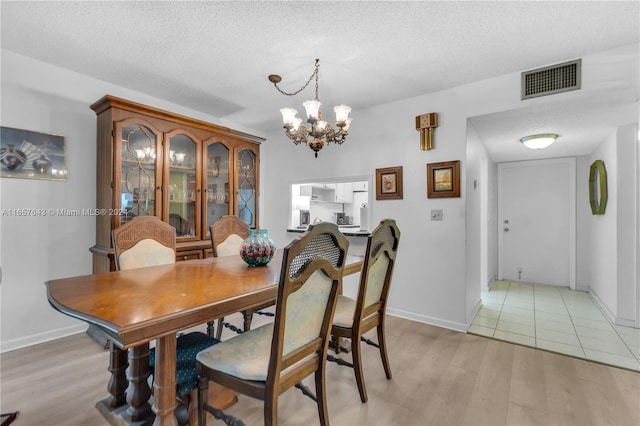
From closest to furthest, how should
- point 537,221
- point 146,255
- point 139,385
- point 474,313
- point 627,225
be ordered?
point 139,385 → point 146,255 → point 627,225 → point 474,313 → point 537,221

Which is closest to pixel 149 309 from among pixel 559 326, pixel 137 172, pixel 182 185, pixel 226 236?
pixel 226 236

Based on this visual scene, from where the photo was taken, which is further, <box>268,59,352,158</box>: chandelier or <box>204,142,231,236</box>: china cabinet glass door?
<box>204,142,231,236</box>: china cabinet glass door

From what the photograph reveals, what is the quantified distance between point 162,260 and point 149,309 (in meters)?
1.18

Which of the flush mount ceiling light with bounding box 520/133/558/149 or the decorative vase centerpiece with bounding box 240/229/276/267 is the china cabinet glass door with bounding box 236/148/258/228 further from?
the flush mount ceiling light with bounding box 520/133/558/149

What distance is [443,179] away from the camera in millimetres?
2936

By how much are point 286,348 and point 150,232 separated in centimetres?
148

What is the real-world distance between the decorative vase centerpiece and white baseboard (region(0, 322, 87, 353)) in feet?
6.63

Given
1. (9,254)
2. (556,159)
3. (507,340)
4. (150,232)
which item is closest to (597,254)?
(556,159)

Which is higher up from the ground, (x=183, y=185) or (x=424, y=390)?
(x=183, y=185)

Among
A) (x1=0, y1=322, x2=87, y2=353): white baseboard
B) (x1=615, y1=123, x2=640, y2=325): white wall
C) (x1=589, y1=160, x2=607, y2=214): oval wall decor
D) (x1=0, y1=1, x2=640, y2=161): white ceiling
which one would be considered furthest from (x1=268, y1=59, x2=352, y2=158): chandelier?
(x1=589, y1=160, x2=607, y2=214): oval wall decor

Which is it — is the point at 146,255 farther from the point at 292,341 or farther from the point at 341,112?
the point at 341,112

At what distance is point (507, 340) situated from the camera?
2.59 metres

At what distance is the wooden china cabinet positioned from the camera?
255 centimetres

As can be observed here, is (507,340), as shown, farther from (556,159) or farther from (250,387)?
(556,159)
